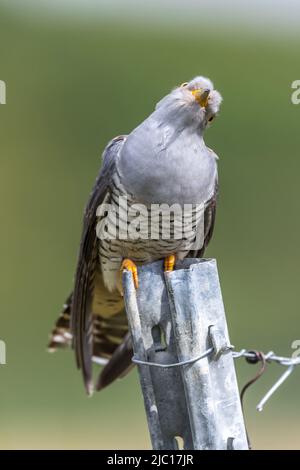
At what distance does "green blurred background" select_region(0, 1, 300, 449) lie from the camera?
484 cm

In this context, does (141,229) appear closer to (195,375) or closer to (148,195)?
(148,195)

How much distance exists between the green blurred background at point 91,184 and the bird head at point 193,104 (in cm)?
217

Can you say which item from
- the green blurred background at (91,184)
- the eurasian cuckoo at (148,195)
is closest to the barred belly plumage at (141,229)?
the eurasian cuckoo at (148,195)

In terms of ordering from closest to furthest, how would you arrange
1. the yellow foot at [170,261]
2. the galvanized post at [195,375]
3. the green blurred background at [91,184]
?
the galvanized post at [195,375] → the yellow foot at [170,261] → the green blurred background at [91,184]

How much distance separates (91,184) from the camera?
6773mm

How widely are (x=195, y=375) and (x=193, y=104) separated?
1.08m

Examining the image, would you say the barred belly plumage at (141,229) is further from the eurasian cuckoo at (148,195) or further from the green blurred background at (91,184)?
the green blurred background at (91,184)

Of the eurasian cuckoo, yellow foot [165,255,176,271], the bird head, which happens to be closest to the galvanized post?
the eurasian cuckoo

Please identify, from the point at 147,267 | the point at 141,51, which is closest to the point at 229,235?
the point at 141,51

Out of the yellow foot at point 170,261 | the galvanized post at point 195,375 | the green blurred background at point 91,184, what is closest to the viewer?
the galvanized post at point 195,375

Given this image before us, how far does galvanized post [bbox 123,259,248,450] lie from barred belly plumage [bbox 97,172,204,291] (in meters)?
0.74

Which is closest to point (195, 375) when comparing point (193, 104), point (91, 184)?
point (193, 104)

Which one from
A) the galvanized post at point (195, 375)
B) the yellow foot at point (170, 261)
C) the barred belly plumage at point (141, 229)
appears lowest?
the galvanized post at point (195, 375)

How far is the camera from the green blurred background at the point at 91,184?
4.84 m
